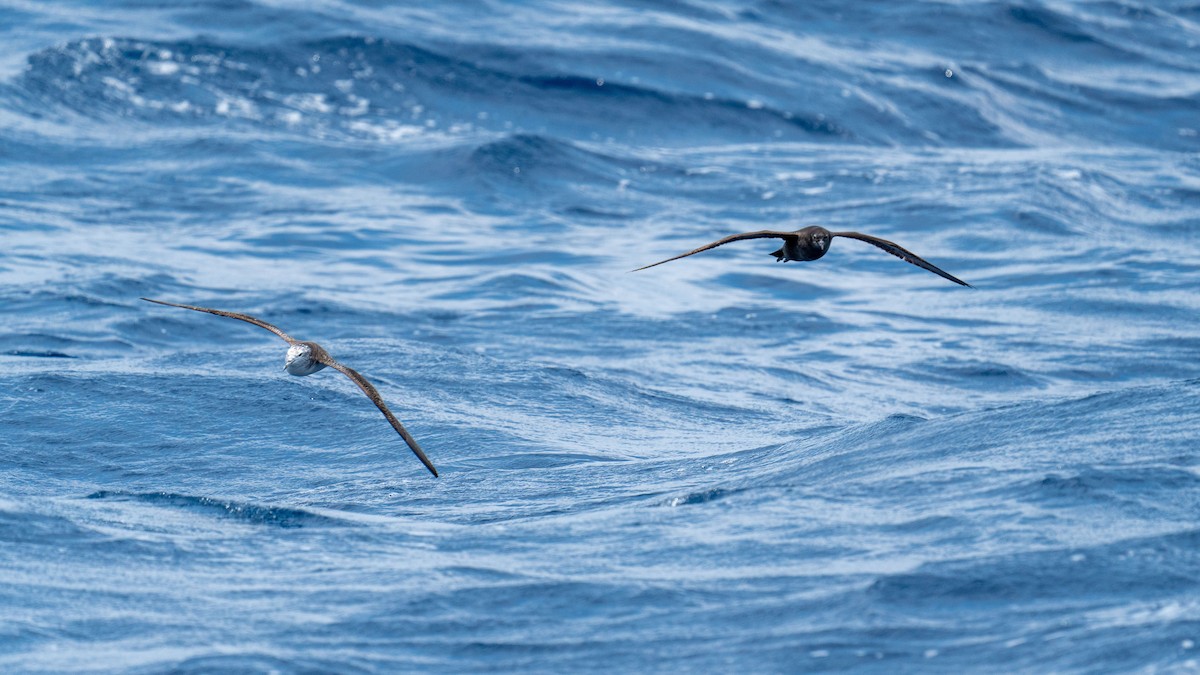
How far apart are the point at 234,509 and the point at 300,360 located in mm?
1540

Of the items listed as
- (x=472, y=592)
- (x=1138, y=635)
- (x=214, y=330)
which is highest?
(x=1138, y=635)

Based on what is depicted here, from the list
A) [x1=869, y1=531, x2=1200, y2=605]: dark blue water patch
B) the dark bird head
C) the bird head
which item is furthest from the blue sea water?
the dark bird head

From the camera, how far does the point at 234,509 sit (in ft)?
30.9

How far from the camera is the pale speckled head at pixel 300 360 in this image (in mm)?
8367

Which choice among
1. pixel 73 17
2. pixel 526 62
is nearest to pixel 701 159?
pixel 526 62

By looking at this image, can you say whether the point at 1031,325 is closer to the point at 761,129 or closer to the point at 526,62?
the point at 761,129

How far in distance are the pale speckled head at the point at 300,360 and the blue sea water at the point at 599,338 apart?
3.40ft

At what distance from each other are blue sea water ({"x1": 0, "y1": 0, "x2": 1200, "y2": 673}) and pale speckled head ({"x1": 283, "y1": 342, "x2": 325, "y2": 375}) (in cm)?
104

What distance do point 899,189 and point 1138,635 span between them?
1606 centimetres

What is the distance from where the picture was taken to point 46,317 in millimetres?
15328

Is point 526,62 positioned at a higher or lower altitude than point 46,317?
higher

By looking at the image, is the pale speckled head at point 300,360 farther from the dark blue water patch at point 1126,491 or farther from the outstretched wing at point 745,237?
the dark blue water patch at point 1126,491

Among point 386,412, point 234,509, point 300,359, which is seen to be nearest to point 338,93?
point 234,509

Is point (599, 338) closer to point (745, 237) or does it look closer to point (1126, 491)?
point (745, 237)
